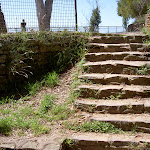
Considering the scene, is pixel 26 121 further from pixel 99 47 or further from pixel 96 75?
pixel 99 47

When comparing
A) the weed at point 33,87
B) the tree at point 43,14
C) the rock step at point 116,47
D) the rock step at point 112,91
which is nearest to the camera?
the rock step at point 112,91

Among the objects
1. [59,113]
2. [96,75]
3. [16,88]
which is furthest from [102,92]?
[16,88]

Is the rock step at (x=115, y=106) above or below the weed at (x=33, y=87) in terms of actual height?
below

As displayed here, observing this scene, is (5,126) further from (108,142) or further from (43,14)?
(43,14)

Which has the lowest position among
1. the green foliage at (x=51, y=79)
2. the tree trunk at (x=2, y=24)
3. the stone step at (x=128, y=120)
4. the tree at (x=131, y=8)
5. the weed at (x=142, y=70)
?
the stone step at (x=128, y=120)

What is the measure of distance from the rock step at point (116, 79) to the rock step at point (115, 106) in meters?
0.46

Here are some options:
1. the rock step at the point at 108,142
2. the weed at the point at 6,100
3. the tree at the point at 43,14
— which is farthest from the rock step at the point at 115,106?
the tree at the point at 43,14

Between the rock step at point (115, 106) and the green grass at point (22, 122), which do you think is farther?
the rock step at point (115, 106)

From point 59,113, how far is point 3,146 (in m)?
1.06

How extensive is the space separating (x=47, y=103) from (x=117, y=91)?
1.40m

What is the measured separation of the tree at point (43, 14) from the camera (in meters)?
4.99

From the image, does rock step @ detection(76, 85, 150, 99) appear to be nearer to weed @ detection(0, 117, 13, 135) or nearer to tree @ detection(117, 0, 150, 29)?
weed @ detection(0, 117, 13, 135)

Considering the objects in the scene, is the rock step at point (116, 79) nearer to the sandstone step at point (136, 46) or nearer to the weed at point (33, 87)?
the weed at point (33, 87)

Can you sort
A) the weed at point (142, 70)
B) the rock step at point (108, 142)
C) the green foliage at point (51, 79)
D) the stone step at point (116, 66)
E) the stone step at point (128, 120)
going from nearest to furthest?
the rock step at point (108, 142)
the stone step at point (128, 120)
the weed at point (142, 70)
the stone step at point (116, 66)
the green foliage at point (51, 79)
